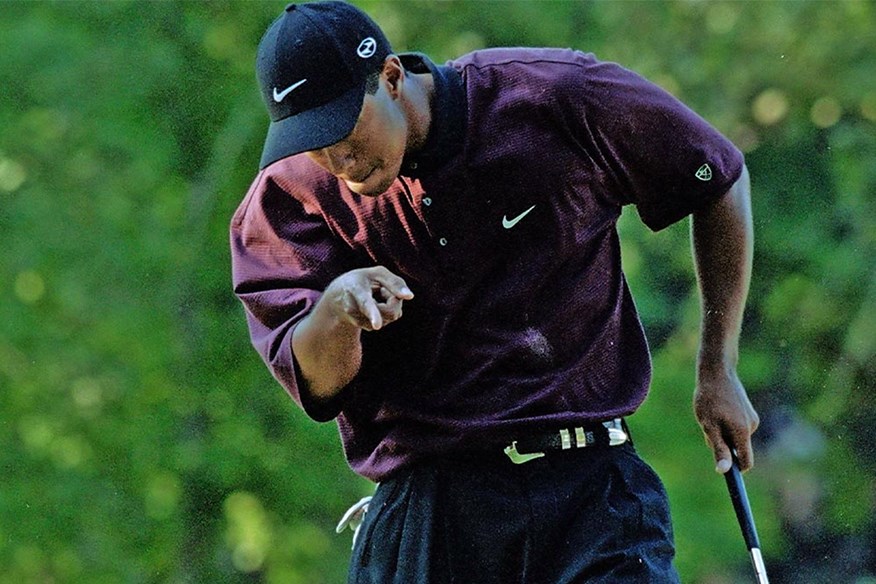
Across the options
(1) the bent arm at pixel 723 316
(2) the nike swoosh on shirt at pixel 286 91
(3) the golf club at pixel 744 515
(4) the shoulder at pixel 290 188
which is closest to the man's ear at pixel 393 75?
(2) the nike swoosh on shirt at pixel 286 91

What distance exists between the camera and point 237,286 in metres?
3.79

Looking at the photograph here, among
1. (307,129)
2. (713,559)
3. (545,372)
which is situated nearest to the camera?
(307,129)

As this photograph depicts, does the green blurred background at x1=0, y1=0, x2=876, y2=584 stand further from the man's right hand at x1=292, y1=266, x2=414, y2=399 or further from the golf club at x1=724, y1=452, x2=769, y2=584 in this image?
the man's right hand at x1=292, y1=266, x2=414, y2=399


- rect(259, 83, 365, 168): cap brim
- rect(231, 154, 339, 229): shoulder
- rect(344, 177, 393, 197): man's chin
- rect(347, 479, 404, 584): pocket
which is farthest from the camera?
rect(347, 479, 404, 584): pocket

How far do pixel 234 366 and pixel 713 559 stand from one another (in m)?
3.22

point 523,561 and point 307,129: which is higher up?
point 307,129

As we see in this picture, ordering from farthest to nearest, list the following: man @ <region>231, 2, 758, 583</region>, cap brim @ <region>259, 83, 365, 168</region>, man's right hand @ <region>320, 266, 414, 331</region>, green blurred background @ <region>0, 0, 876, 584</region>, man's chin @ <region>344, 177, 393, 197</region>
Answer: green blurred background @ <region>0, 0, 876, 584</region>, man @ <region>231, 2, 758, 583</region>, man's chin @ <region>344, 177, 393, 197</region>, cap brim @ <region>259, 83, 365, 168</region>, man's right hand @ <region>320, 266, 414, 331</region>

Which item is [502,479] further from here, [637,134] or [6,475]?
[6,475]

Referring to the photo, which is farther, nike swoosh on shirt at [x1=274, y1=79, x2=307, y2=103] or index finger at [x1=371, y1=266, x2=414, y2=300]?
nike swoosh on shirt at [x1=274, y1=79, x2=307, y2=103]

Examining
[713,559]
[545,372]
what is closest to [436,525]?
[545,372]

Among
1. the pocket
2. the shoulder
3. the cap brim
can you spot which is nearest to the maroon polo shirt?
the shoulder

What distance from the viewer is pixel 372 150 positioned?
3445mm

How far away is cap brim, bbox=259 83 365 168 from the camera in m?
3.38

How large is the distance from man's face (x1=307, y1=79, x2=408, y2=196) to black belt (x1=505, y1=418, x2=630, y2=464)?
0.63 metres
